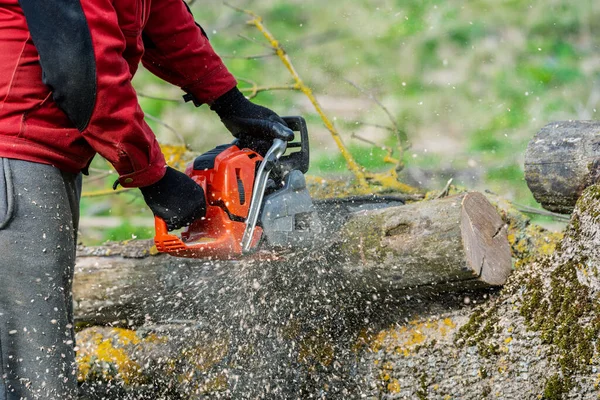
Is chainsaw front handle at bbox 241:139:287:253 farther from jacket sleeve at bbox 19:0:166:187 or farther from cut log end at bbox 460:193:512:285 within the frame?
cut log end at bbox 460:193:512:285

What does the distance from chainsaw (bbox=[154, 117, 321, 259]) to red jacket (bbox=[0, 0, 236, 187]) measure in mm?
362

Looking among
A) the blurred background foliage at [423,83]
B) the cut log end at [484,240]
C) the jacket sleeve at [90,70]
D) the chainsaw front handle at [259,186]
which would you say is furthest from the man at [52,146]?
the blurred background foliage at [423,83]

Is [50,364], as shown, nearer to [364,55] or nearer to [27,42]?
[27,42]

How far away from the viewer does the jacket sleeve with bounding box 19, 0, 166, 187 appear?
5.83 ft

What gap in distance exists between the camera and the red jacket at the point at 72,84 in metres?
1.79

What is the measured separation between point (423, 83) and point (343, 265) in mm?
5359

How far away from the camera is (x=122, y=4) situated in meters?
1.93

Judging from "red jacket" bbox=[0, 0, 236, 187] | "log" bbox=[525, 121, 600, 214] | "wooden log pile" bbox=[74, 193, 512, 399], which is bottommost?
"wooden log pile" bbox=[74, 193, 512, 399]

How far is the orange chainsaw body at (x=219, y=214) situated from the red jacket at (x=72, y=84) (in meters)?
0.35

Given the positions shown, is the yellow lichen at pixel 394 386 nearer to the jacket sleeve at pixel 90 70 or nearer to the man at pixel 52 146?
the man at pixel 52 146

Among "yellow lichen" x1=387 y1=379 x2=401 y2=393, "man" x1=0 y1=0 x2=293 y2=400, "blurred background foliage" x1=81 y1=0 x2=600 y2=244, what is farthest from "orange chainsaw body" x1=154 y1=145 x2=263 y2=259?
"blurred background foliage" x1=81 y1=0 x2=600 y2=244

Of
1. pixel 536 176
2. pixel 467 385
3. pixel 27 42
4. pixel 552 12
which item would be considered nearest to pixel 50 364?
pixel 27 42

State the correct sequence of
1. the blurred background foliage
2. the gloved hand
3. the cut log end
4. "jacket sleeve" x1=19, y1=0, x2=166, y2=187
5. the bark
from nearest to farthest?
"jacket sleeve" x1=19, y1=0, x2=166, y2=187, the bark, the cut log end, the gloved hand, the blurred background foliage

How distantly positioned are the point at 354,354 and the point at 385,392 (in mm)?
192
